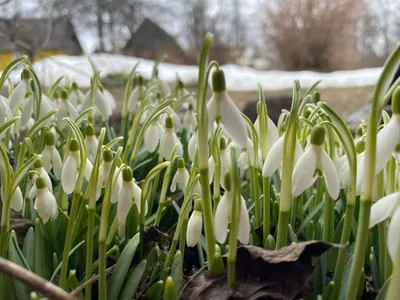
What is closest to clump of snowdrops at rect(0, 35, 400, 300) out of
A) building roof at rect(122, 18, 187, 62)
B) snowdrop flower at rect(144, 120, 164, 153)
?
snowdrop flower at rect(144, 120, 164, 153)

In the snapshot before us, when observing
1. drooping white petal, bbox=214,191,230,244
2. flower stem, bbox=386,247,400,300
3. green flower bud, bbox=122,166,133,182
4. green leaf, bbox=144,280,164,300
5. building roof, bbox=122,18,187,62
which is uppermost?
building roof, bbox=122,18,187,62

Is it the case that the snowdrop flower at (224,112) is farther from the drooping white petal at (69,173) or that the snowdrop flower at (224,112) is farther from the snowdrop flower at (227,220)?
the drooping white petal at (69,173)

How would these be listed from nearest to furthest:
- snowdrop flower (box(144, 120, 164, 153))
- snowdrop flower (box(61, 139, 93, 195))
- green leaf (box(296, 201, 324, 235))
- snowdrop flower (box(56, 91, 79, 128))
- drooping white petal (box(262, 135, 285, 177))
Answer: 1. drooping white petal (box(262, 135, 285, 177))
2. snowdrop flower (box(61, 139, 93, 195))
3. green leaf (box(296, 201, 324, 235))
4. snowdrop flower (box(144, 120, 164, 153))
5. snowdrop flower (box(56, 91, 79, 128))

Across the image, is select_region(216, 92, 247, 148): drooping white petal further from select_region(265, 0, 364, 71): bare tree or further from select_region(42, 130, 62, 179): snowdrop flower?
select_region(265, 0, 364, 71): bare tree

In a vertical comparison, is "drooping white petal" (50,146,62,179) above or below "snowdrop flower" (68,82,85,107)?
below

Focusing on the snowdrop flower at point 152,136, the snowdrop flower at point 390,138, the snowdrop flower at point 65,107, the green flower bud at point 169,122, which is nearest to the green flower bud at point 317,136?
the snowdrop flower at point 390,138

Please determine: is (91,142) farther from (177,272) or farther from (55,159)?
(177,272)
